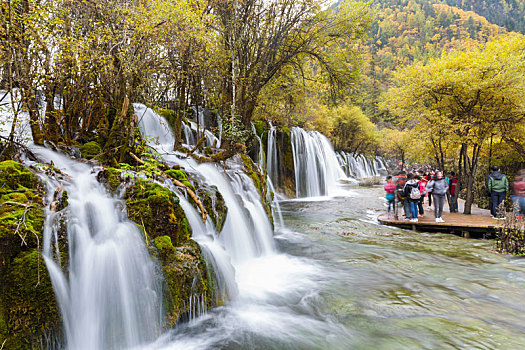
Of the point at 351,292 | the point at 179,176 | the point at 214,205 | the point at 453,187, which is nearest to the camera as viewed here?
the point at 351,292

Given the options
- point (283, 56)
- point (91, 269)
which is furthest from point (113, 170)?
point (283, 56)

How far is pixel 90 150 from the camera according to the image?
6.51m

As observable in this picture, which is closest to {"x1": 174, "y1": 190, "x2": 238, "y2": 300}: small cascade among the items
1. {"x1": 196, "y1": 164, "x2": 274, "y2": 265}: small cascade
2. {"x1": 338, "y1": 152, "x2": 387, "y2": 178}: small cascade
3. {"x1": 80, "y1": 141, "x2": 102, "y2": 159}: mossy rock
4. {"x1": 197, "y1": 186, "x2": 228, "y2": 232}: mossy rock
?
{"x1": 197, "y1": 186, "x2": 228, "y2": 232}: mossy rock

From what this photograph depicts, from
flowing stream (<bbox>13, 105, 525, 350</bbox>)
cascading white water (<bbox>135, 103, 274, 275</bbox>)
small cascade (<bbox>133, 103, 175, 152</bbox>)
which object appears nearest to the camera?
flowing stream (<bbox>13, 105, 525, 350</bbox>)

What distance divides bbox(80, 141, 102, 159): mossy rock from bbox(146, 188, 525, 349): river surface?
4.37 meters

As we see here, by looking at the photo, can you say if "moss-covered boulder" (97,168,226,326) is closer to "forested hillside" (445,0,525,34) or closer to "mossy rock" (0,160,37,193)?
"mossy rock" (0,160,37,193)

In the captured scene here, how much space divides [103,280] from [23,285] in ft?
2.77

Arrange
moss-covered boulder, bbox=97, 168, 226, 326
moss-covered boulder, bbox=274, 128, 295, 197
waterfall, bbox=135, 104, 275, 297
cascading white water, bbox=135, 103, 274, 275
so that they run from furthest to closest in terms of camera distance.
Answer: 1. moss-covered boulder, bbox=274, 128, 295, 197
2. cascading white water, bbox=135, 103, 274, 275
3. waterfall, bbox=135, 104, 275, 297
4. moss-covered boulder, bbox=97, 168, 226, 326

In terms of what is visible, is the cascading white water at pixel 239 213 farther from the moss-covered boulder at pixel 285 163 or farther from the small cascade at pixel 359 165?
the small cascade at pixel 359 165

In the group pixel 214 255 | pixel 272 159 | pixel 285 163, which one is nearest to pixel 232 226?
pixel 214 255

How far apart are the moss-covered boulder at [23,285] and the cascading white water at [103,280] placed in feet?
0.40

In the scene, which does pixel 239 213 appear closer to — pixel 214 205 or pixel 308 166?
pixel 214 205

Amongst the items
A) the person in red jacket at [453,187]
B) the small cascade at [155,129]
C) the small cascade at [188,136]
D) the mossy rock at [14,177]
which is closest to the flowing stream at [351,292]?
the mossy rock at [14,177]

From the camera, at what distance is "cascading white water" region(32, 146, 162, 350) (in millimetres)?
3158
